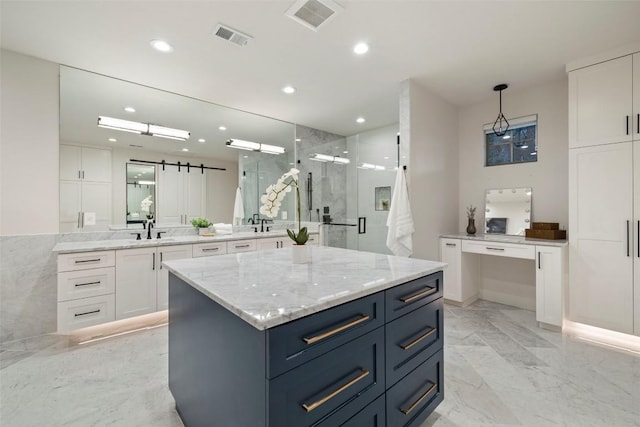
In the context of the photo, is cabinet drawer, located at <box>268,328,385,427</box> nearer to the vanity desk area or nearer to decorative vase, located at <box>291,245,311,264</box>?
decorative vase, located at <box>291,245,311,264</box>

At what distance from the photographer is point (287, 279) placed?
4.58 ft

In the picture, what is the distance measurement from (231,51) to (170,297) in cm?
221

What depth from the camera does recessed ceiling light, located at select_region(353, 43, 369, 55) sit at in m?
2.54

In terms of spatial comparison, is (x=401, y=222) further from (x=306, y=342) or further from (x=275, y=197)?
(x=306, y=342)

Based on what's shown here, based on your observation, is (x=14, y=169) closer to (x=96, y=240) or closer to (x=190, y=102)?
(x=96, y=240)

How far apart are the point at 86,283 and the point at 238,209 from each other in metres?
2.00

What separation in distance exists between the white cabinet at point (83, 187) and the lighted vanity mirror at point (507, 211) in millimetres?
4807

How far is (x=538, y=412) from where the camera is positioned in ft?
5.69

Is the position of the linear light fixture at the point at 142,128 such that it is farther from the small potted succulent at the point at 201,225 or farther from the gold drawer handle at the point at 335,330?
the gold drawer handle at the point at 335,330

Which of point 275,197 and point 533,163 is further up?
point 533,163

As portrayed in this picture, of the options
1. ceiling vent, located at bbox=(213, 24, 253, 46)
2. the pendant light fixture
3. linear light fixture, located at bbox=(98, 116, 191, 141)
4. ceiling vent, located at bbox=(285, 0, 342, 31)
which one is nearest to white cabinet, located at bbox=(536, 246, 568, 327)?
the pendant light fixture

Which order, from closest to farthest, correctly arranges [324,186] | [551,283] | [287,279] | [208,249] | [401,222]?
[287,279], [551,283], [401,222], [208,249], [324,186]

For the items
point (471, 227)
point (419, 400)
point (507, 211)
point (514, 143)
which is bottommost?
point (419, 400)

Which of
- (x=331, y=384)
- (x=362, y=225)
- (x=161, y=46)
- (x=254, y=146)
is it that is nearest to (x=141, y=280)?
(x=161, y=46)
